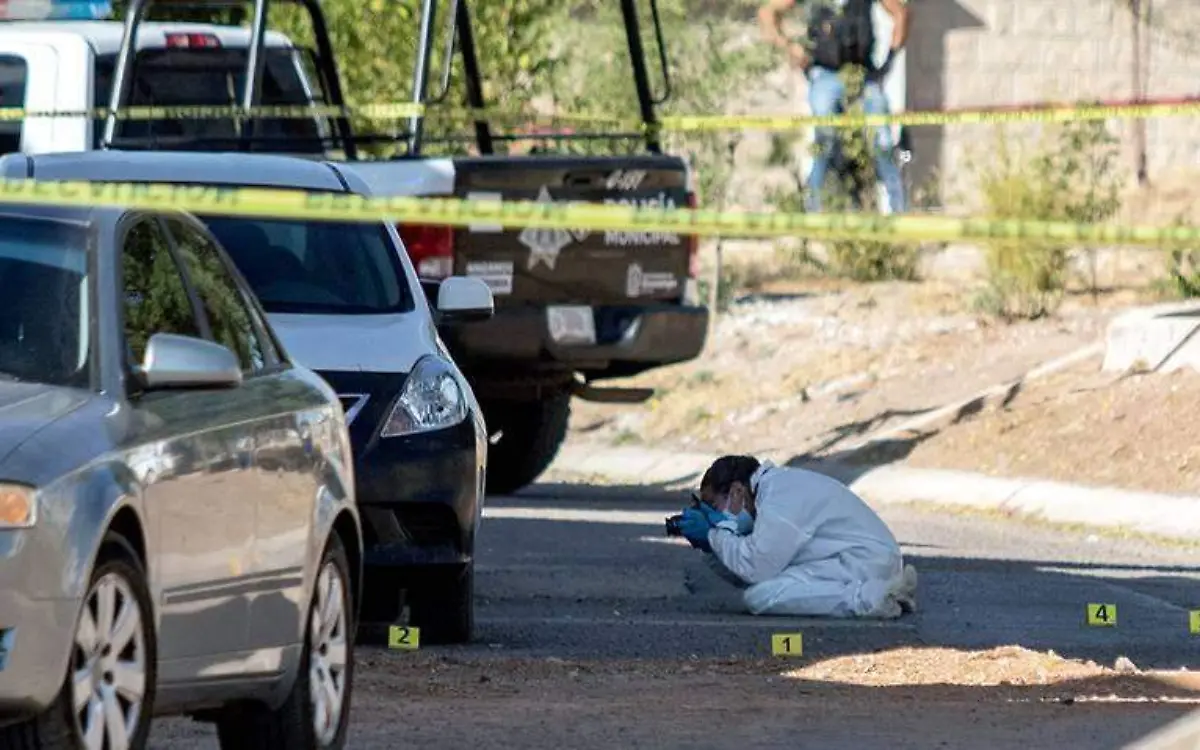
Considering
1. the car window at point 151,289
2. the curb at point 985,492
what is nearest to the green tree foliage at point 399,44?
the curb at point 985,492

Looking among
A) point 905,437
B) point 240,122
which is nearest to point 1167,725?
point 240,122

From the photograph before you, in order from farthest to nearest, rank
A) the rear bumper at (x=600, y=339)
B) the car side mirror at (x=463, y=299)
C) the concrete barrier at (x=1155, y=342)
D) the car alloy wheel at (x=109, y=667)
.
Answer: the concrete barrier at (x=1155, y=342) → the rear bumper at (x=600, y=339) → the car side mirror at (x=463, y=299) → the car alloy wheel at (x=109, y=667)

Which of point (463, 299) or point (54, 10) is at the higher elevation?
point (54, 10)

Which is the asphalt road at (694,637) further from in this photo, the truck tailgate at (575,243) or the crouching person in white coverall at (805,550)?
the truck tailgate at (575,243)

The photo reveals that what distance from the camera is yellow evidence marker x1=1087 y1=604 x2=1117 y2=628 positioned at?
11.3m

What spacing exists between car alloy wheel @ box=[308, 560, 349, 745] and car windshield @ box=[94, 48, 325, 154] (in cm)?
678

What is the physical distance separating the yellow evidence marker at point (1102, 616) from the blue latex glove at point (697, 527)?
4.58ft

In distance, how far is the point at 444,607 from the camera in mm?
10359

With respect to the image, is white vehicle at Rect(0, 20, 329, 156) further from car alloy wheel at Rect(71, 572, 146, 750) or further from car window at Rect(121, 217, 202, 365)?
car alloy wheel at Rect(71, 572, 146, 750)

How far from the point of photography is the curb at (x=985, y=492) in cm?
1520

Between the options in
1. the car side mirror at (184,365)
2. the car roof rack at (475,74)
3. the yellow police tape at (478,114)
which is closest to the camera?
the car side mirror at (184,365)

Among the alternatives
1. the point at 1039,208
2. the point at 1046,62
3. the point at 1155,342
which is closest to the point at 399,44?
the point at 1039,208

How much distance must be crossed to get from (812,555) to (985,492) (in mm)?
4982

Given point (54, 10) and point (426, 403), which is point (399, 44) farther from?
point (426, 403)
